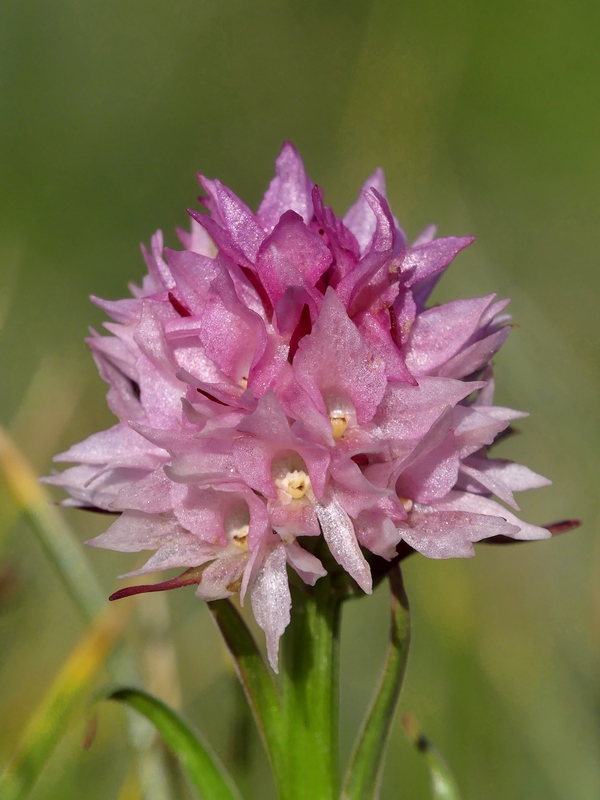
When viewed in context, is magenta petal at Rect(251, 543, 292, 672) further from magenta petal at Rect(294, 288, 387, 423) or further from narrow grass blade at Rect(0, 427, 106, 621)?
narrow grass blade at Rect(0, 427, 106, 621)

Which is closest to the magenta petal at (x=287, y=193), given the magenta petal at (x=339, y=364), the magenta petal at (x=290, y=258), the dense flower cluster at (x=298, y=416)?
the dense flower cluster at (x=298, y=416)

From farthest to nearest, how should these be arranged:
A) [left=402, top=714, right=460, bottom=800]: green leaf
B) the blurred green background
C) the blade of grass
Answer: the blurred green background, the blade of grass, [left=402, top=714, right=460, bottom=800]: green leaf

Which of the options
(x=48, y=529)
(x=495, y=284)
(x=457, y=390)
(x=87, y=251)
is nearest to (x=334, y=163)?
(x=87, y=251)

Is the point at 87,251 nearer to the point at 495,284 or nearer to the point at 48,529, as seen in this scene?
the point at 495,284

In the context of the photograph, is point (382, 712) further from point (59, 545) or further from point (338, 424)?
point (59, 545)

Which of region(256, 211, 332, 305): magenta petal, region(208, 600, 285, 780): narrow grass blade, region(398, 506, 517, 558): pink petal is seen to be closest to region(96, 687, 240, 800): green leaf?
region(208, 600, 285, 780): narrow grass blade

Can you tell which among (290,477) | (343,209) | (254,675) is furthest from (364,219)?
(343,209)
